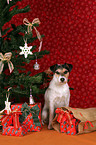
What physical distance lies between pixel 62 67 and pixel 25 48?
0.39 m

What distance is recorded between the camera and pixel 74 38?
242 cm

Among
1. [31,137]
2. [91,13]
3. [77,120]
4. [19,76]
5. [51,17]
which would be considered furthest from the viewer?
[51,17]

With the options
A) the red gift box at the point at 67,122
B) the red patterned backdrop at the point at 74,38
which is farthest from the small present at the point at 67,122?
the red patterned backdrop at the point at 74,38

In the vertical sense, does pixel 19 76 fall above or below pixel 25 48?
below

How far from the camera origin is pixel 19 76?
5.61ft

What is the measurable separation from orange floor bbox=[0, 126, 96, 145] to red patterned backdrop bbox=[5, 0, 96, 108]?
3.00 feet

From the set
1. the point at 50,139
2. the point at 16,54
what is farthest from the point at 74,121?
the point at 16,54

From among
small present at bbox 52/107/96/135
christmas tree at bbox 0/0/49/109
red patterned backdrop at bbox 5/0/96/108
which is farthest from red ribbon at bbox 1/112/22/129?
red patterned backdrop at bbox 5/0/96/108

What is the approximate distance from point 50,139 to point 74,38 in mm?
1410

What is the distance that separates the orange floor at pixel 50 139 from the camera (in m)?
1.36

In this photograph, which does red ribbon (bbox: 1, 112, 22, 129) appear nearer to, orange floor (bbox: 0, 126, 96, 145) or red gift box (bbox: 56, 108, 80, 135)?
orange floor (bbox: 0, 126, 96, 145)

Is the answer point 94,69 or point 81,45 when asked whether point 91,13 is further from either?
point 94,69

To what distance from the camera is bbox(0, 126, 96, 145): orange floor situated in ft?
4.45

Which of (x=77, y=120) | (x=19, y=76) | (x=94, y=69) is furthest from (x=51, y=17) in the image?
(x=77, y=120)
